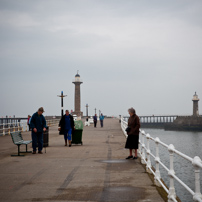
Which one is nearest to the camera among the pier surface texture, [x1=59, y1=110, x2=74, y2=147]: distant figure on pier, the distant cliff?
the pier surface texture

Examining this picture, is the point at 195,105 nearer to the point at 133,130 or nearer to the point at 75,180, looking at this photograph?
the point at 133,130

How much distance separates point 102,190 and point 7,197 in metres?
1.96

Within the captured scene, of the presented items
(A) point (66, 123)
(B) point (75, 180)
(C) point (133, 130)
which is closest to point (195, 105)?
(A) point (66, 123)

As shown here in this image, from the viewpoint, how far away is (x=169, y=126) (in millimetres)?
129625

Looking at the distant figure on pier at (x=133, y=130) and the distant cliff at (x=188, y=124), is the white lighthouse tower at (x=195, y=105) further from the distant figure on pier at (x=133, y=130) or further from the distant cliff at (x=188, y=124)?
the distant figure on pier at (x=133, y=130)

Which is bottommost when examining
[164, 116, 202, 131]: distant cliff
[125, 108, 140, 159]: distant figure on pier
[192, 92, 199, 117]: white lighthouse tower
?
[164, 116, 202, 131]: distant cliff

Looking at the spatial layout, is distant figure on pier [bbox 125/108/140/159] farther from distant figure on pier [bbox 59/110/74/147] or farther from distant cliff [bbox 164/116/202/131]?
distant cliff [bbox 164/116/202/131]

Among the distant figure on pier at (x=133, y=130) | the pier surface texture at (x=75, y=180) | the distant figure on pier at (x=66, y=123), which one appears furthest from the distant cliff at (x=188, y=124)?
the distant figure on pier at (x=133, y=130)

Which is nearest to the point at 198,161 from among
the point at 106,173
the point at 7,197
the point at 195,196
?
the point at 195,196

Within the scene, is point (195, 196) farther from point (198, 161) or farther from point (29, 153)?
point (29, 153)

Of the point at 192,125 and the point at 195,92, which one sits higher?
the point at 195,92

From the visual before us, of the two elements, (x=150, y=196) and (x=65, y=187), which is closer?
(x=150, y=196)

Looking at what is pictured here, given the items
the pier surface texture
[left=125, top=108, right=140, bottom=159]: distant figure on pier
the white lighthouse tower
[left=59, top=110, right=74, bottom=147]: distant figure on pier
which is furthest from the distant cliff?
[left=125, top=108, right=140, bottom=159]: distant figure on pier

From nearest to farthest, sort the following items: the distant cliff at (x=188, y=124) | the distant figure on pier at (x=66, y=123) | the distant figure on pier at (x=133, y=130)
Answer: the distant figure on pier at (x=133, y=130) < the distant figure on pier at (x=66, y=123) < the distant cliff at (x=188, y=124)
